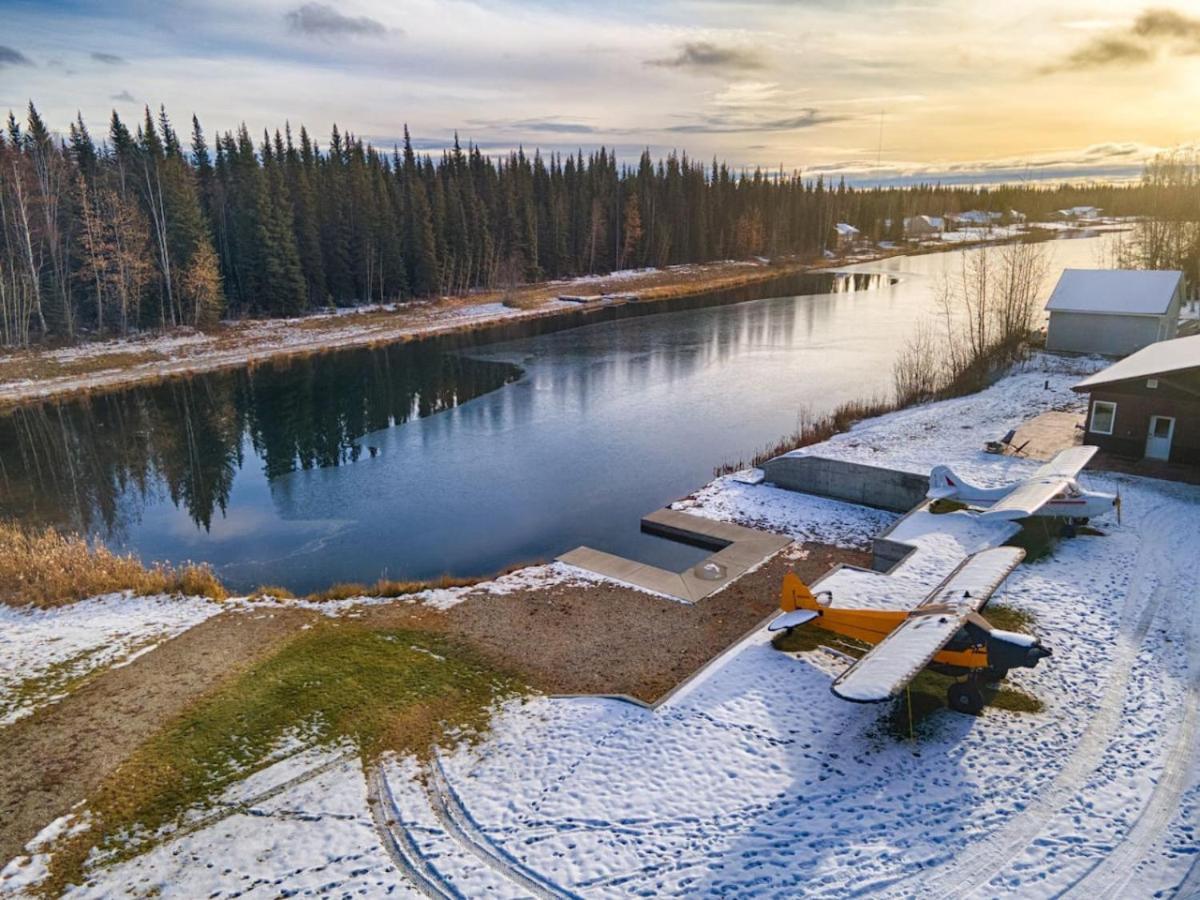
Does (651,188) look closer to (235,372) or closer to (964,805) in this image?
(235,372)

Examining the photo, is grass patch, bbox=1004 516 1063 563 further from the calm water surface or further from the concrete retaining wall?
the calm water surface

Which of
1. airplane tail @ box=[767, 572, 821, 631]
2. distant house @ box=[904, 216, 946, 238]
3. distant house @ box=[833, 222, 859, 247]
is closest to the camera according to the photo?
airplane tail @ box=[767, 572, 821, 631]

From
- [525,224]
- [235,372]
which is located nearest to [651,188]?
[525,224]

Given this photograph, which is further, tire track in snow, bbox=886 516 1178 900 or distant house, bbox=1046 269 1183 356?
distant house, bbox=1046 269 1183 356

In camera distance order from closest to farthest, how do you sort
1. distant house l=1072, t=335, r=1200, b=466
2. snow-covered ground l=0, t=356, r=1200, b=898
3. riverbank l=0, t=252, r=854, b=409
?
snow-covered ground l=0, t=356, r=1200, b=898 → distant house l=1072, t=335, r=1200, b=466 → riverbank l=0, t=252, r=854, b=409

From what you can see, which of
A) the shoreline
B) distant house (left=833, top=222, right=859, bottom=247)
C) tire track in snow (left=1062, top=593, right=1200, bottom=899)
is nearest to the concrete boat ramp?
tire track in snow (left=1062, top=593, right=1200, bottom=899)

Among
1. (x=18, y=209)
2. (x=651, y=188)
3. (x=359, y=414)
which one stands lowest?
(x=359, y=414)

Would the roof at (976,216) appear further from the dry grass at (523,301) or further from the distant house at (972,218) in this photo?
the dry grass at (523,301)

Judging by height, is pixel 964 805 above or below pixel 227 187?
below
